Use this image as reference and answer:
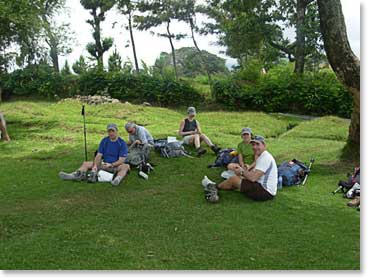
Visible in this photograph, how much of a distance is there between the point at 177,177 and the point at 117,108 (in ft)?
24.9

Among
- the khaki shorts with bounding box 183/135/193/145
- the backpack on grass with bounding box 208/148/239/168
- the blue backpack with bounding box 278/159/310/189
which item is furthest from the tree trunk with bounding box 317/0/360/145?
the khaki shorts with bounding box 183/135/193/145

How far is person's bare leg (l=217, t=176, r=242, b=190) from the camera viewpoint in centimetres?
576

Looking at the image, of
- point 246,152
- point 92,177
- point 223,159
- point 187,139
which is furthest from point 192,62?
point 92,177

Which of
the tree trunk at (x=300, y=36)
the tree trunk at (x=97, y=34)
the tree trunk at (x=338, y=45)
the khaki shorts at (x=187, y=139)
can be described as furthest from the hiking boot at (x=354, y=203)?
the tree trunk at (x=97, y=34)

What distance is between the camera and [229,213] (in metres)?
5.08

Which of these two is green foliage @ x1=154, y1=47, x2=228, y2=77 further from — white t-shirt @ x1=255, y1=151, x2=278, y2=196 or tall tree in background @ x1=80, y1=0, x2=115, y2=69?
white t-shirt @ x1=255, y1=151, x2=278, y2=196

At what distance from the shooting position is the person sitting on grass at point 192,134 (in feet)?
26.9

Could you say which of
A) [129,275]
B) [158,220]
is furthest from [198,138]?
[129,275]

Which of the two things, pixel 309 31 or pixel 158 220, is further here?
pixel 309 31

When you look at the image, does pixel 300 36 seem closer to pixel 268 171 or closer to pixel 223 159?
pixel 223 159

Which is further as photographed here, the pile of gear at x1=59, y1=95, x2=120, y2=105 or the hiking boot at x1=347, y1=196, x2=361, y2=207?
the pile of gear at x1=59, y1=95, x2=120, y2=105

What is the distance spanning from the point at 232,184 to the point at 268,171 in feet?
2.00

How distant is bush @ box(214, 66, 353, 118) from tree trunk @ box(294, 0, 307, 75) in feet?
1.57

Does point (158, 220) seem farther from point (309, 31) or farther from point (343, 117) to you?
point (309, 31)
